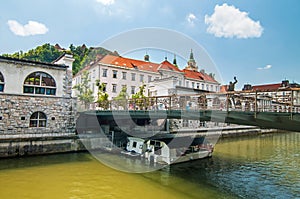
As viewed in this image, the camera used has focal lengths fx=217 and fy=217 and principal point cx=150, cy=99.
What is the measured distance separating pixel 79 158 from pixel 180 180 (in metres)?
7.04

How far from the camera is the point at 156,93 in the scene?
28031 millimetres

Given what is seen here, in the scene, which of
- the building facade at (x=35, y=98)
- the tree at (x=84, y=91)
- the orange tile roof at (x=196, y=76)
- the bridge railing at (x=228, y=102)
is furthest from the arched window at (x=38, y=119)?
the orange tile roof at (x=196, y=76)

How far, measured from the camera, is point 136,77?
31.6 meters

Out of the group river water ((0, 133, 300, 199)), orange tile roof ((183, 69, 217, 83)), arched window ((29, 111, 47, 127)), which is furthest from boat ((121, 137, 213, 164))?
orange tile roof ((183, 69, 217, 83))

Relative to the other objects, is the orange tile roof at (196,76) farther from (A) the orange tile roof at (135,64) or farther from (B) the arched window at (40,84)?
(B) the arched window at (40,84)

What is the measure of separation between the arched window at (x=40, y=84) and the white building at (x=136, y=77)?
36.0 ft

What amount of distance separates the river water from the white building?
13.7 metres

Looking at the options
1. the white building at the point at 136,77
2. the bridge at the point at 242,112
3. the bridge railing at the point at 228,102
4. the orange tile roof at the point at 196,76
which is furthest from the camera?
the orange tile roof at the point at 196,76

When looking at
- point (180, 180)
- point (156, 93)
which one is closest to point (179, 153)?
point (180, 180)

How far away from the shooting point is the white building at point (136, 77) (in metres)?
26.4

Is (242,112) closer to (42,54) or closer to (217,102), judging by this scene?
(217,102)

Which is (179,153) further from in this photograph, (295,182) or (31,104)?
(31,104)

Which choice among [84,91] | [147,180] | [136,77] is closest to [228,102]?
[147,180]

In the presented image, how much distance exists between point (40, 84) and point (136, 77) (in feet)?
56.4
